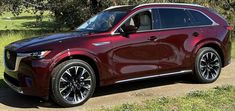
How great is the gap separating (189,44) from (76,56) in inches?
98.6

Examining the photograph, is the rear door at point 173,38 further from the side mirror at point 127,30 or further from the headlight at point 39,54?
the headlight at point 39,54

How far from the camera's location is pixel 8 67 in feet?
24.6

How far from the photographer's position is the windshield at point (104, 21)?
7.91 meters

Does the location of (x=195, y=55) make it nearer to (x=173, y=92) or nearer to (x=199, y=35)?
(x=199, y=35)

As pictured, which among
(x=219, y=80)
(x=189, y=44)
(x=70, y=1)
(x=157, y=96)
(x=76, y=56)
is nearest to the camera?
(x=76, y=56)

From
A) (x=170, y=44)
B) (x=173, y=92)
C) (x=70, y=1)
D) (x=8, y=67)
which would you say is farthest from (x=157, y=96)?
(x=70, y=1)

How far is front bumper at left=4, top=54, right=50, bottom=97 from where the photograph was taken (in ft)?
22.5

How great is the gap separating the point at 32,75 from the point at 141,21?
2417 millimetres

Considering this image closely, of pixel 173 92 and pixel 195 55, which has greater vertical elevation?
pixel 195 55

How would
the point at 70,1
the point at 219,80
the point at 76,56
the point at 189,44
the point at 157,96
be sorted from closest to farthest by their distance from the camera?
1. the point at 76,56
2. the point at 157,96
3. the point at 189,44
4. the point at 219,80
5. the point at 70,1

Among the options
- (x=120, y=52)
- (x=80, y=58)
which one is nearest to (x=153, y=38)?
(x=120, y=52)

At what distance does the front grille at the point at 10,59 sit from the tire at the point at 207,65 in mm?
3647

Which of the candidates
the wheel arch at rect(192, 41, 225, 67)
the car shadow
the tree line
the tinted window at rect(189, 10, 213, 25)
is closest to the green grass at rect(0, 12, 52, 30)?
the tree line

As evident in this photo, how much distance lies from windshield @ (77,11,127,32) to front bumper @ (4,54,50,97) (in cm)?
149
